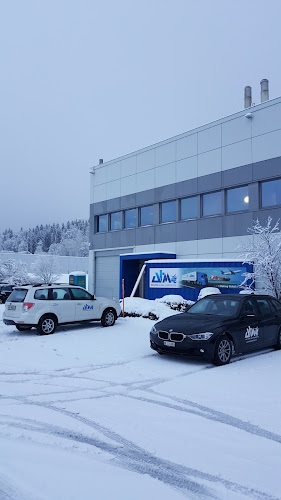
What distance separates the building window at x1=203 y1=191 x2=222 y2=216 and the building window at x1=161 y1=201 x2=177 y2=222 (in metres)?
2.24

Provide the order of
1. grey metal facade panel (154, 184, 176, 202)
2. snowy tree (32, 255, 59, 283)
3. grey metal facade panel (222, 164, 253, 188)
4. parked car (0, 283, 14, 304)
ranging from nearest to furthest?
grey metal facade panel (222, 164, 253, 188)
grey metal facade panel (154, 184, 176, 202)
parked car (0, 283, 14, 304)
snowy tree (32, 255, 59, 283)

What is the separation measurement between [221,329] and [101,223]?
2289 cm

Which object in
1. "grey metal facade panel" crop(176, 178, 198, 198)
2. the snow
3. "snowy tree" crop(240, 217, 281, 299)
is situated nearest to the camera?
"snowy tree" crop(240, 217, 281, 299)

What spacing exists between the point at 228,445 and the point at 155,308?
11023 mm

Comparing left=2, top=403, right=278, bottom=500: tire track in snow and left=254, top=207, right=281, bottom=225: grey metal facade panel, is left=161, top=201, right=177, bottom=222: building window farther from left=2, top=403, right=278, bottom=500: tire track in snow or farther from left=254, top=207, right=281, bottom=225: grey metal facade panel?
left=2, top=403, right=278, bottom=500: tire track in snow

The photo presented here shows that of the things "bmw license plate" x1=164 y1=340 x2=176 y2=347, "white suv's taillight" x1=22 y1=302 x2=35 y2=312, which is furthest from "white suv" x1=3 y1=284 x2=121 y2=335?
"bmw license plate" x1=164 y1=340 x2=176 y2=347

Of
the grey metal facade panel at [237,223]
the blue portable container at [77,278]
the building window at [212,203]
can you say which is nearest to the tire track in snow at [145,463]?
the grey metal facade panel at [237,223]

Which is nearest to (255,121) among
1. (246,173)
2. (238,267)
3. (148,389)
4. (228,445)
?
(246,173)

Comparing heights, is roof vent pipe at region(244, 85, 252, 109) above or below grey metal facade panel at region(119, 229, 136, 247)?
above

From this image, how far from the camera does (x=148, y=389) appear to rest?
6863 mm

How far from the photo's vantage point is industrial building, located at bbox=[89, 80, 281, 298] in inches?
786

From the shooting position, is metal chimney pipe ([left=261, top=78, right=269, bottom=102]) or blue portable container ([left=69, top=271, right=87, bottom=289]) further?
blue portable container ([left=69, top=271, right=87, bottom=289])

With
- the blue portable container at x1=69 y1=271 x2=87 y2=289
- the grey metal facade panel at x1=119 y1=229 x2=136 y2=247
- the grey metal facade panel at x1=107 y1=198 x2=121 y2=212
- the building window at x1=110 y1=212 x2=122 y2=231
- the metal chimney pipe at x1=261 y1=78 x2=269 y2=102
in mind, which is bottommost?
the blue portable container at x1=69 y1=271 x2=87 y2=289

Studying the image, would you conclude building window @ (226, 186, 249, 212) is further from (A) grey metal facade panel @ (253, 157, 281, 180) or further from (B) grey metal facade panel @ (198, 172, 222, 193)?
(A) grey metal facade panel @ (253, 157, 281, 180)
